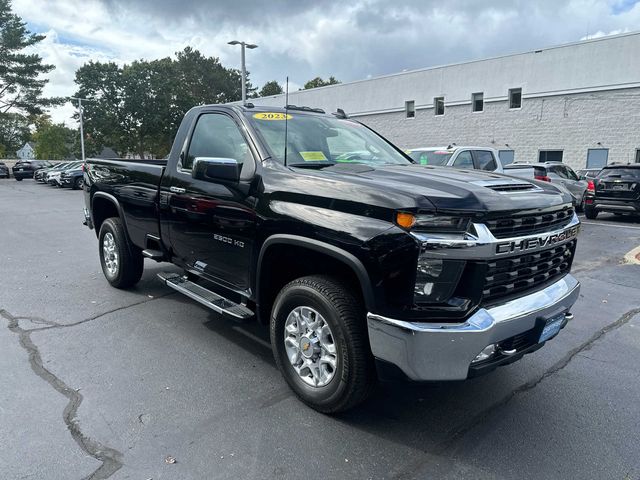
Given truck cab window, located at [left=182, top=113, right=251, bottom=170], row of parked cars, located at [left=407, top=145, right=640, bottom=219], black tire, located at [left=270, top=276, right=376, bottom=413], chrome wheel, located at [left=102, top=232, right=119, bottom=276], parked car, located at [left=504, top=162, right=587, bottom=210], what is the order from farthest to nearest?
parked car, located at [left=504, top=162, right=587, bottom=210]
row of parked cars, located at [left=407, top=145, right=640, bottom=219]
chrome wheel, located at [left=102, top=232, right=119, bottom=276]
truck cab window, located at [left=182, top=113, right=251, bottom=170]
black tire, located at [left=270, top=276, right=376, bottom=413]

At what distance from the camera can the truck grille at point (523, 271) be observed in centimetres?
267

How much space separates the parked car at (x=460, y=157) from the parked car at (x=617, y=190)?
4.37 meters

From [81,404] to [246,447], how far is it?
1.26 metres

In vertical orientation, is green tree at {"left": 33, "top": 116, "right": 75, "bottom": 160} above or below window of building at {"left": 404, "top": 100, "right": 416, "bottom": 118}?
below

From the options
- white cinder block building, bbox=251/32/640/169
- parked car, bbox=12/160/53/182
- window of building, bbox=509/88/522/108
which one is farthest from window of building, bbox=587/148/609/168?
parked car, bbox=12/160/53/182

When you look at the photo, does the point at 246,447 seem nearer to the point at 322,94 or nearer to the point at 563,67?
the point at 563,67

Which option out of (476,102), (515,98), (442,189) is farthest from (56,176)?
(442,189)

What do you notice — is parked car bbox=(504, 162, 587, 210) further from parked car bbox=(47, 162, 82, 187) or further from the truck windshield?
parked car bbox=(47, 162, 82, 187)

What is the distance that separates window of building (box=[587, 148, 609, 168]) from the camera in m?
24.5

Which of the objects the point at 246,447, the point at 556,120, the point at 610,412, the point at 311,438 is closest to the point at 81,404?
the point at 246,447

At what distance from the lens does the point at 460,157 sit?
10391mm

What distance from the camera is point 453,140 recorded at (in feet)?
103

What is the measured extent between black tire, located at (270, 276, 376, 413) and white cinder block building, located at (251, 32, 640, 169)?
20588 mm

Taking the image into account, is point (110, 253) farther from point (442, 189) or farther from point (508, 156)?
point (508, 156)
